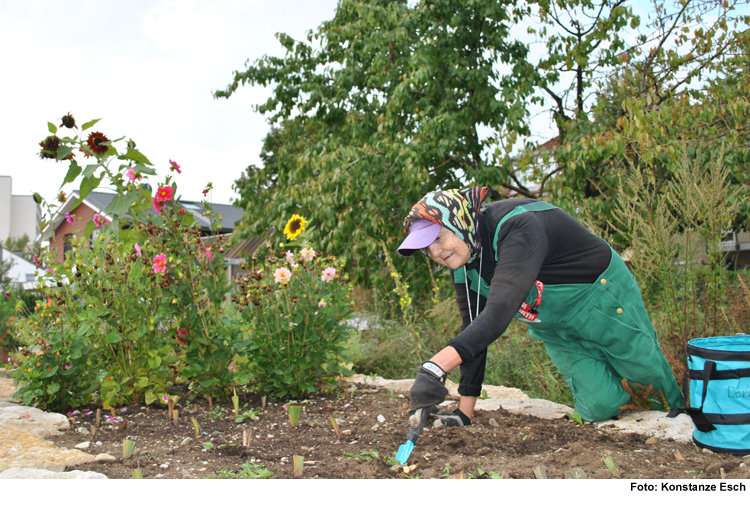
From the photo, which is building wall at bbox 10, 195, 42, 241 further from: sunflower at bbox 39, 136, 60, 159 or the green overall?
the green overall

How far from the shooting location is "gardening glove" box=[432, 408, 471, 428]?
258 cm

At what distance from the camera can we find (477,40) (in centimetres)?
638

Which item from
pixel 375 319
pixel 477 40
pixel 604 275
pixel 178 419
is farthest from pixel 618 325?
pixel 477 40

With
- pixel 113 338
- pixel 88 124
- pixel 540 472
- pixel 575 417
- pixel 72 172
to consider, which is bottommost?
pixel 575 417

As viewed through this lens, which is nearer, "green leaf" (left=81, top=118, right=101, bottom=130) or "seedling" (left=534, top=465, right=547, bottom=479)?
"seedling" (left=534, top=465, right=547, bottom=479)

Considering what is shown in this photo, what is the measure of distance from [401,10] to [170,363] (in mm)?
5238

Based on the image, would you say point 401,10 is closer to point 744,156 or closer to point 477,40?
point 477,40

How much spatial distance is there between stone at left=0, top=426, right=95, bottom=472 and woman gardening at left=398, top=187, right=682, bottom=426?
4.29ft

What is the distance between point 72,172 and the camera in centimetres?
292

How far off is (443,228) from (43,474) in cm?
164

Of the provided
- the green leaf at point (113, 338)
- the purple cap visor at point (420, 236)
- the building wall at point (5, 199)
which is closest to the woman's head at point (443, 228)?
the purple cap visor at point (420, 236)

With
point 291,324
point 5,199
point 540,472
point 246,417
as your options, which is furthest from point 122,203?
point 5,199

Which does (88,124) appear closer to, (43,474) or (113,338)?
(113,338)
